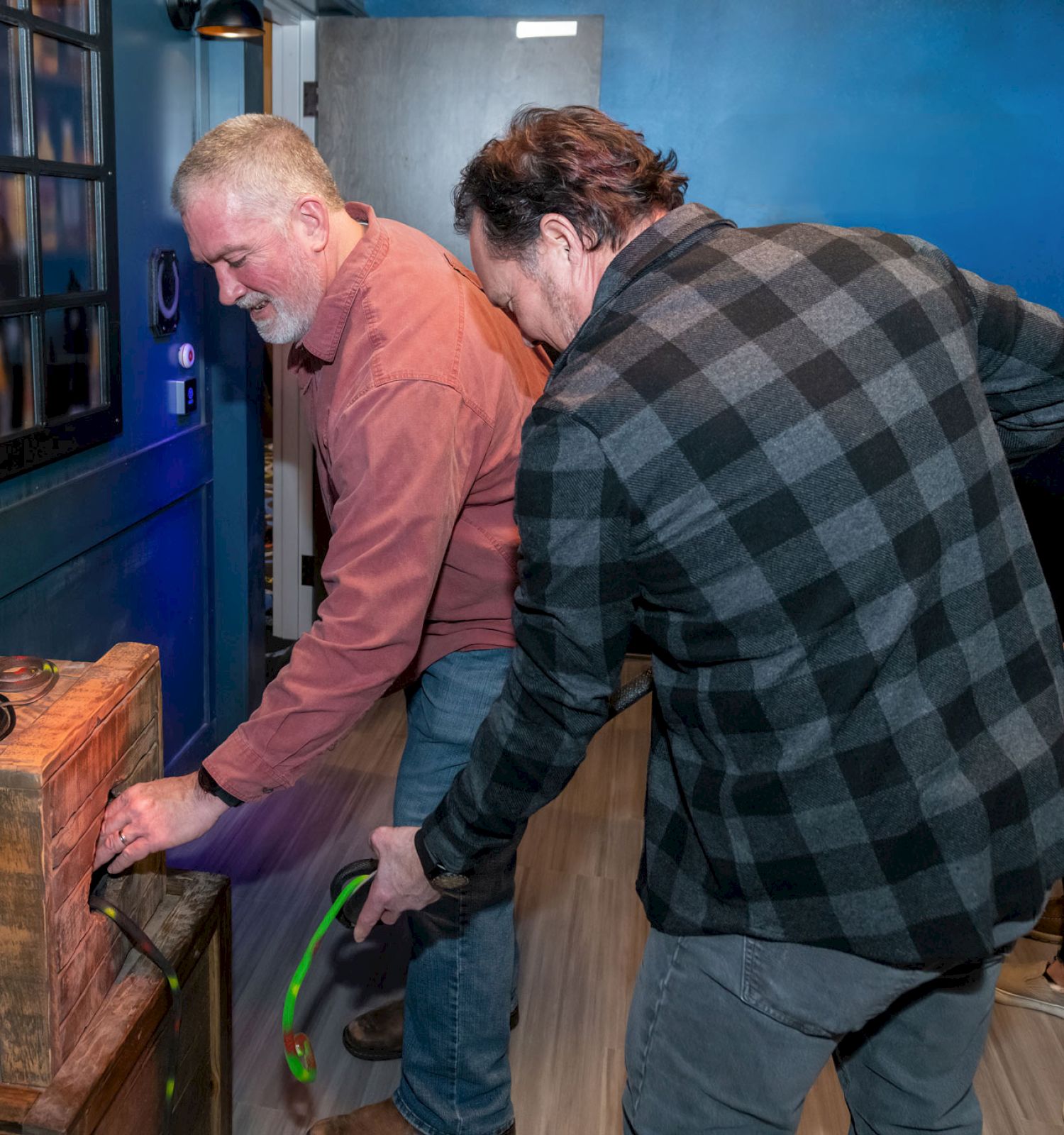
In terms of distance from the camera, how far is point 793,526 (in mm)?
931

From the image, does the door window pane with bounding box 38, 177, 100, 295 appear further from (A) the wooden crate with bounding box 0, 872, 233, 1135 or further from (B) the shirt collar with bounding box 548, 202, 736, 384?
(B) the shirt collar with bounding box 548, 202, 736, 384

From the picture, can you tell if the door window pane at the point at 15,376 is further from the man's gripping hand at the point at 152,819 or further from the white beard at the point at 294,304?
the man's gripping hand at the point at 152,819

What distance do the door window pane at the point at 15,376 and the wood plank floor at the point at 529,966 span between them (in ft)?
3.77

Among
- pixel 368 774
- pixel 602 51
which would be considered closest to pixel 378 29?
pixel 602 51

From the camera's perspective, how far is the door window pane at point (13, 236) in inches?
74.2

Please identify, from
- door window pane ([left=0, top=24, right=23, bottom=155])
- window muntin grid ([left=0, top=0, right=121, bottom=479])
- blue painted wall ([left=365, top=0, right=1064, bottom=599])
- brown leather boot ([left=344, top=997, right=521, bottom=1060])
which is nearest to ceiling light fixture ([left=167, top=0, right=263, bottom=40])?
window muntin grid ([left=0, top=0, right=121, bottom=479])

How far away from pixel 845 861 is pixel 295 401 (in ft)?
9.98

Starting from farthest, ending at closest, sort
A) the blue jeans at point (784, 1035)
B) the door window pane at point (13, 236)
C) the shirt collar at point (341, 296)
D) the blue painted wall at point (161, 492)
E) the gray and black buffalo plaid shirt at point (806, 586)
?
the blue painted wall at point (161, 492) → the door window pane at point (13, 236) → the shirt collar at point (341, 296) → the blue jeans at point (784, 1035) → the gray and black buffalo plaid shirt at point (806, 586)

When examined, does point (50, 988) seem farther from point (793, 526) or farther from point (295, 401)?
point (295, 401)

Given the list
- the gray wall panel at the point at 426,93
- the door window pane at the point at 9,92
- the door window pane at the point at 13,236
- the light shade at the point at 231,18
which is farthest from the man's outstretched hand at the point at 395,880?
the gray wall panel at the point at 426,93

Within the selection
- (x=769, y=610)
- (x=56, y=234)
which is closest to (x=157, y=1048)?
(x=769, y=610)

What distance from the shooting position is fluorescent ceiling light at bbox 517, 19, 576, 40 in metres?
3.44

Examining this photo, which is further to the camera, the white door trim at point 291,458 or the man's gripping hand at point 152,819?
the white door trim at point 291,458

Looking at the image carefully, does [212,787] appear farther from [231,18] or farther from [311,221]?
[231,18]
